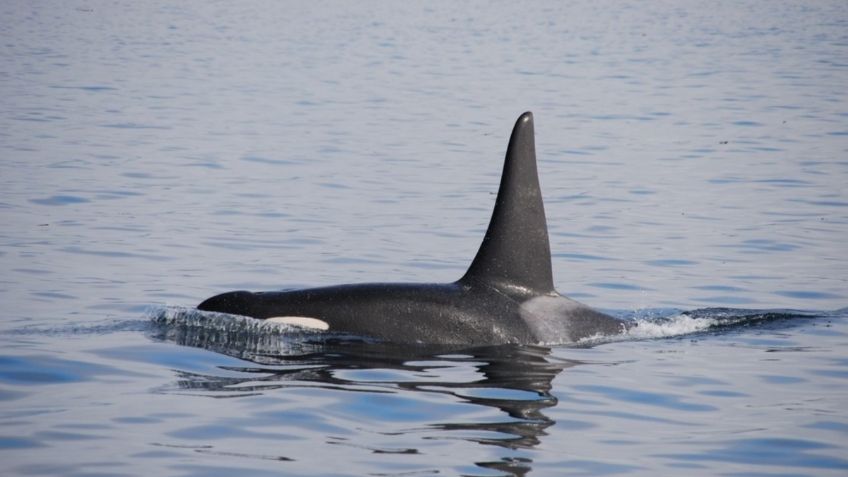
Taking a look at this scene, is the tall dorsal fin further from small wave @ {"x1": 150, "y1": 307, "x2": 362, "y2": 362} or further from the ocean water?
small wave @ {"x1": 150, "y1": 307, "x2": 362, "y2": 362}

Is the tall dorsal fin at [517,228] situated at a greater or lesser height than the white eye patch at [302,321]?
greater

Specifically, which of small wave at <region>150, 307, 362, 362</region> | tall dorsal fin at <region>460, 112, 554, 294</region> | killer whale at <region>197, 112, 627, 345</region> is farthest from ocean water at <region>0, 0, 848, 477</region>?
tall dorsal fin at <region>460, 112, 554, 294</region>

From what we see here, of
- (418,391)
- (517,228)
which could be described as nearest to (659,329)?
(517,228)

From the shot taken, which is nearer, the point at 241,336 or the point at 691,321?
the point at 241,336

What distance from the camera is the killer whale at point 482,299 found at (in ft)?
34.1

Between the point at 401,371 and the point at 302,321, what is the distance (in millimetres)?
1249

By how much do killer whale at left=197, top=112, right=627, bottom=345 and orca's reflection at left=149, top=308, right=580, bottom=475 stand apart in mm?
158

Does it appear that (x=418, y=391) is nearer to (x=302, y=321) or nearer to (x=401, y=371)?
(x=401, y=371)

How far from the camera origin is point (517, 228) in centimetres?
1059

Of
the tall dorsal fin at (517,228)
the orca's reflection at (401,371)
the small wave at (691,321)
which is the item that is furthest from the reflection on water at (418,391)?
the tall dorsal fin at (517,228)

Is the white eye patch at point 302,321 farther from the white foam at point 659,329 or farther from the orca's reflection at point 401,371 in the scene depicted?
the white foam at point 659,329

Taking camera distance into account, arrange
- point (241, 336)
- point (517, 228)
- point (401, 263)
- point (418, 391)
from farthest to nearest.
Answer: point (401, 263), point (517, 228), point (241, 336), point (418, 391)

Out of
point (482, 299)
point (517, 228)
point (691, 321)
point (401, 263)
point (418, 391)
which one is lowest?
point (418, 391)

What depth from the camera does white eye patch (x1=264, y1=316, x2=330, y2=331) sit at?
1041cm
